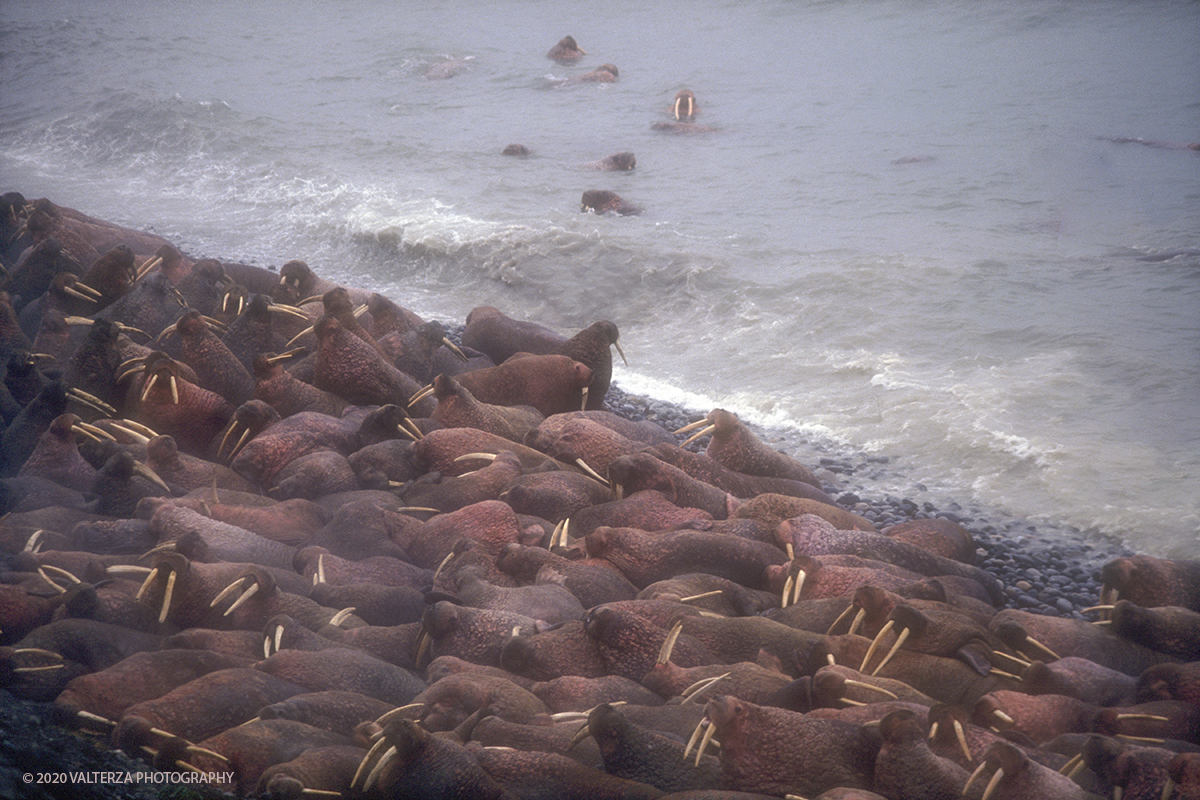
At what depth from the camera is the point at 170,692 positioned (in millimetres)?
2461

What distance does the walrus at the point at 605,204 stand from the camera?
12.5 meters

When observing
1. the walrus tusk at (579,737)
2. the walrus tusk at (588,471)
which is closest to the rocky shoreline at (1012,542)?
the walrus tusk at (588,471)

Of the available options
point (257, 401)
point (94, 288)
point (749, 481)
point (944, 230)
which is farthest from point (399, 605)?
point (944, 230)

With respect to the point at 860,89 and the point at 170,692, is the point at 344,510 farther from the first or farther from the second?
the point at 860,89

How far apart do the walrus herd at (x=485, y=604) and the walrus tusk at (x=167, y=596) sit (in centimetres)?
2

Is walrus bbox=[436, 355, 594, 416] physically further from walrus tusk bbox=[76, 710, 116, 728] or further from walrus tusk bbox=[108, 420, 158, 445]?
walrus tusk bbox=[76, 710, 116, 728]

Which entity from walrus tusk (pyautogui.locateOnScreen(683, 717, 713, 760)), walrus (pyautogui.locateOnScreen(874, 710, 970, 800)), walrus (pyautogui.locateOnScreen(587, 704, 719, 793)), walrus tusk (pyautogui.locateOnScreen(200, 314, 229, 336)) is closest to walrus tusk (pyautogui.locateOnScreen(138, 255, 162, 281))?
walrus tusk (pyautogui.locateOnScreen(200, 314, 229, 336))

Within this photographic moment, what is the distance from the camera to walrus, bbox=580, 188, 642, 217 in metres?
12.5

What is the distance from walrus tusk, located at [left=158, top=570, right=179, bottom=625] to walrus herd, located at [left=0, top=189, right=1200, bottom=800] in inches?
0.6

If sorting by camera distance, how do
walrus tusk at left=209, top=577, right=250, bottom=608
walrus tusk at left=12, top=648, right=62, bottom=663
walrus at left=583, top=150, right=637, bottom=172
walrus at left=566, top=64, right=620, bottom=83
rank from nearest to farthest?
1. walrus tusk at left=12, top=648, right=62, bottom=663
2. walrus tusk at left=209, top=577, right=250, bottom=608
3. walrus at left=583, top=150, right=637, bottom=172
4. walrus at left=566, top=64, right=620, bottom=83

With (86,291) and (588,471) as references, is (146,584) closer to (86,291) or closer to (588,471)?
(588,471)

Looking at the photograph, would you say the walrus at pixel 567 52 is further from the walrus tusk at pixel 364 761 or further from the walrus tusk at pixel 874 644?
the walrus tusk at pixel 364 761

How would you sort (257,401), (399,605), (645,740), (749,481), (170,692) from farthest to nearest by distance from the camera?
(749,481)
(257,401)
(399,605)
(170,692)
(645,740)

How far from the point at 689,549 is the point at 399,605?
1.30m
